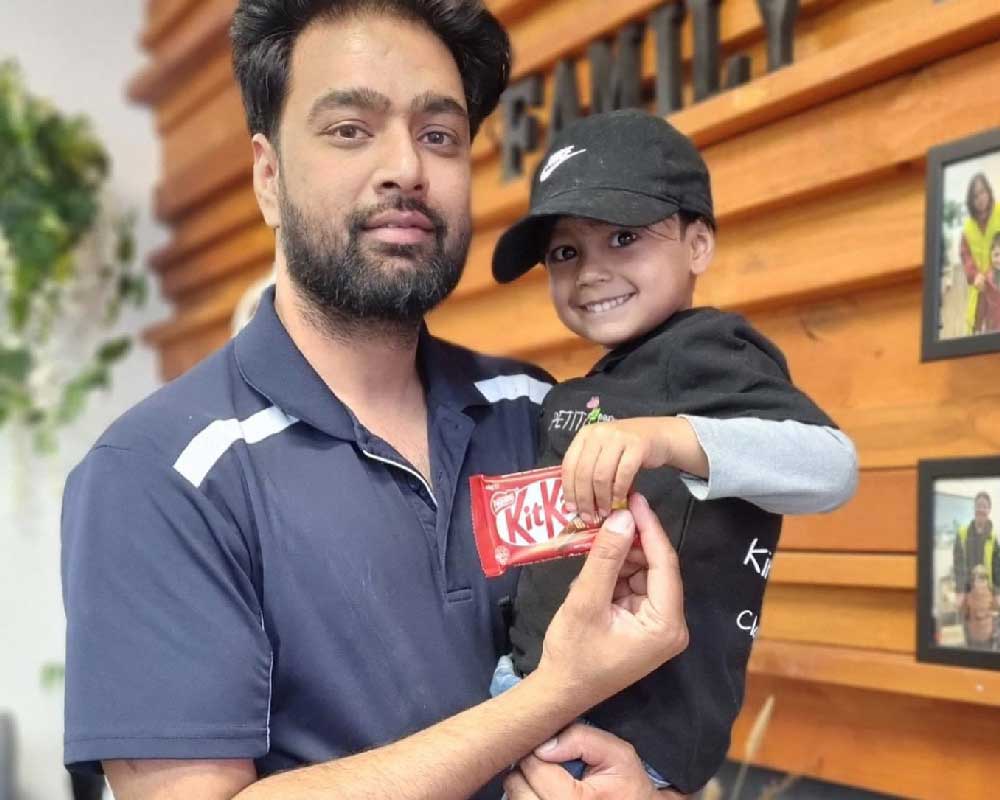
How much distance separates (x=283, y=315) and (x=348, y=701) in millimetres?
572

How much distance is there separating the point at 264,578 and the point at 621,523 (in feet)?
1.41

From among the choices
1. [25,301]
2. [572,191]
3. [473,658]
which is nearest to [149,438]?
[473,658]

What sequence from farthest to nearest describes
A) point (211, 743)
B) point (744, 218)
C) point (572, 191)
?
point (744, 218)
point (572, 191)
point (211, 743)

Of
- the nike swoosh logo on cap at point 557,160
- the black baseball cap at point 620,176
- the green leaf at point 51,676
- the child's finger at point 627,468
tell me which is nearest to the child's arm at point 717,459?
the child's finger at point 627,468

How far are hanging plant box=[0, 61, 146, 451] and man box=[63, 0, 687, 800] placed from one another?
287 centimetres

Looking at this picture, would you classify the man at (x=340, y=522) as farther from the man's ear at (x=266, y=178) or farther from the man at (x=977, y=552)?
the man at (x=977, y=552)

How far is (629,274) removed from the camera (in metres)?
1.44

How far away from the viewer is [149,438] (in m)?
1.32

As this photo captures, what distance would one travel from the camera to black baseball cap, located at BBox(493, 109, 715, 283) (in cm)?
140

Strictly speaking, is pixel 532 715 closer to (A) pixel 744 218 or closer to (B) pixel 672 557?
(B) pixel 672 557

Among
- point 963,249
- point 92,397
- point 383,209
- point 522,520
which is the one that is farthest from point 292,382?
point 92,397

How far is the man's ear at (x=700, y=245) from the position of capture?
1.49 metres

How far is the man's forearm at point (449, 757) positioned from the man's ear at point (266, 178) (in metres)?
0.77

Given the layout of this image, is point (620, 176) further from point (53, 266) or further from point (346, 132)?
point (53, 266)
